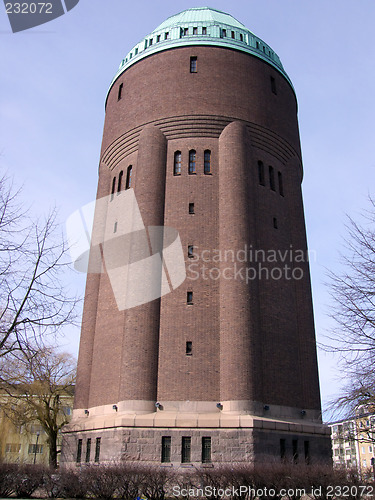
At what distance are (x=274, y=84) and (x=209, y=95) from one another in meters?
4.51

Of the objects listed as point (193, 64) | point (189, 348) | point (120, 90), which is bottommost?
point (189, 348)

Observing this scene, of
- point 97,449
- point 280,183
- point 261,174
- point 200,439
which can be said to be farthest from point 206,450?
point 280,183

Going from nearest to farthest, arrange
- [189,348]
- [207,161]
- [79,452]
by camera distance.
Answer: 1. [189,348]
2. [79,452]
3. [207,161]

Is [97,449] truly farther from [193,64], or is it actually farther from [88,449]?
[193,64]

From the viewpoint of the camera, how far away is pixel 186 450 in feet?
60.9

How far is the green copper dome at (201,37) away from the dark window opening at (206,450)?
61.8ft

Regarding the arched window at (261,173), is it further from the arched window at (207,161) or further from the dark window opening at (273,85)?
the dark window opening at (273,85)

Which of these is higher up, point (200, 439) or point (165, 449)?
point (200, 439)

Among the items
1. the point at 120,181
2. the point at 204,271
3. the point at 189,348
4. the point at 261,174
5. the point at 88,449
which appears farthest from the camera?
the point at 120,181

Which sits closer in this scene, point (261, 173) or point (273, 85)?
point (261, 173)

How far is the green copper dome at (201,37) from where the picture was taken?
26375 millimetres

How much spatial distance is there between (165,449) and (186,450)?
0.76 meters

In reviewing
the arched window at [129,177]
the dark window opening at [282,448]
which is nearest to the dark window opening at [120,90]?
the arched window at [129,177]

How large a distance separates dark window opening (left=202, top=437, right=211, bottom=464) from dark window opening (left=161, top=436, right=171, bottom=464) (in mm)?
1226
